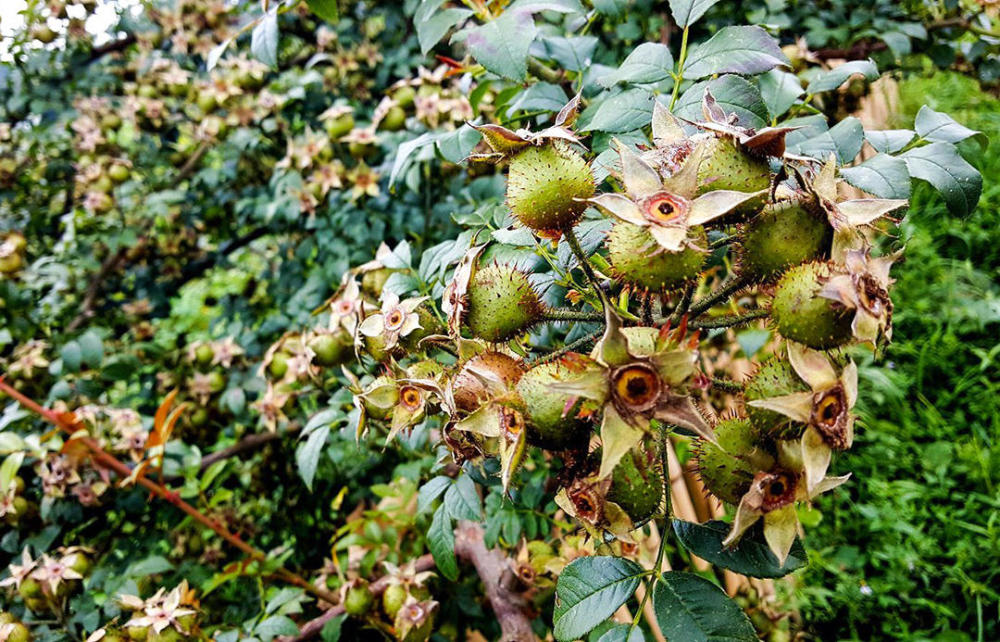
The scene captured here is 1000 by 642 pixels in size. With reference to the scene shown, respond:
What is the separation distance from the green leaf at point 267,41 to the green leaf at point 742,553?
102 cm

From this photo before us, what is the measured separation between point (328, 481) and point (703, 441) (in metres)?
1.59

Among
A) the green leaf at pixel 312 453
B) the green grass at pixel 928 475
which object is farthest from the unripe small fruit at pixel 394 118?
the green grass at pixel 928 475

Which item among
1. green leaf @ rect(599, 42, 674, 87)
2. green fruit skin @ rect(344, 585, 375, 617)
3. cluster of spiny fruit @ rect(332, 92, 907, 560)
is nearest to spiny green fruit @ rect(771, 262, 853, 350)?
cluster of spiny fruit @ rect(332, 92, 907, 560)

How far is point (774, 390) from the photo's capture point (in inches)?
24.5

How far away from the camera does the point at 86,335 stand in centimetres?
170

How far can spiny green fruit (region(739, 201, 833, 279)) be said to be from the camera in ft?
2.11

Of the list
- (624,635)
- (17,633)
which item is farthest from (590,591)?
(17,633)

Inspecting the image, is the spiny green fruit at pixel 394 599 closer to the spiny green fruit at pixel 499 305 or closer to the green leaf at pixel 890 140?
the spiny green fruit at pixel 499 305

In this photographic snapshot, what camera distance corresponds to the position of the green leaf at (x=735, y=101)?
0.85 m

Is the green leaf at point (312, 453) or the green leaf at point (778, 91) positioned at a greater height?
the green leaf at point (778, 91)

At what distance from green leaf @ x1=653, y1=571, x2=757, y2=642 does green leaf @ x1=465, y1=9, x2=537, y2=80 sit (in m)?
0.68

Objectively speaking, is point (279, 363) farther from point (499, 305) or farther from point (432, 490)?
point (499, 305)

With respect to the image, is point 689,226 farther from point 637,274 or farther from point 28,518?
point 28,518

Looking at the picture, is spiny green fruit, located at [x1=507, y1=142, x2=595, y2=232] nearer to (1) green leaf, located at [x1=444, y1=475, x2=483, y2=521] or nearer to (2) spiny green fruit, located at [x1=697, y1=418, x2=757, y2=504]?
(2) spiny green fruit, located at [x1=697, y1=418, x2=757, y2=504]
